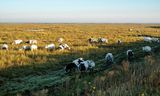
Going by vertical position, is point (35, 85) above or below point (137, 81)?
below

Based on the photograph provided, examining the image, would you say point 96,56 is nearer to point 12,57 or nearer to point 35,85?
point 12,57

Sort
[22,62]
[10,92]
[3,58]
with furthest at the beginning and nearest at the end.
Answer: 1. [3,58]
2. [22,62]
3. [10,92]

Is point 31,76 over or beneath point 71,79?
beneath

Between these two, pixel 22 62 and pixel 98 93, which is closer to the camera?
pixel 98 93

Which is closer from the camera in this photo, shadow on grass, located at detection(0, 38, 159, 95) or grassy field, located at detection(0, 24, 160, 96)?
grassy field, located at detection(0, 24, 160, 96)

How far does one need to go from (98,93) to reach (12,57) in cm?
1509

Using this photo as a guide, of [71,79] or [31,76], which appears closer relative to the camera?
[71,79]

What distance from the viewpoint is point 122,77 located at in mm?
10172

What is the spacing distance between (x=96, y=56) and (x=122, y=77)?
44.9 ft

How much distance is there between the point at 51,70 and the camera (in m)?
17.8

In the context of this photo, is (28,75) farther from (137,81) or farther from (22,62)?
(137,81)

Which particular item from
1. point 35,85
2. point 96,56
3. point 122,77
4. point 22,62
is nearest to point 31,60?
point 22,62

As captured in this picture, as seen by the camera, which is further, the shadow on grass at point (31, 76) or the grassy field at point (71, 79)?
the shadow on grass at point (31, 76)

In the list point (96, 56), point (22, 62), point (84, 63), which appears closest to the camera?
point (84, 63)
